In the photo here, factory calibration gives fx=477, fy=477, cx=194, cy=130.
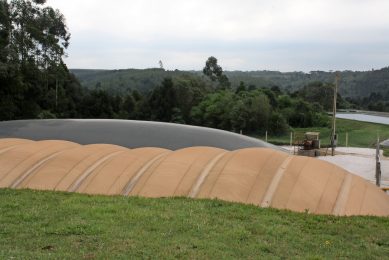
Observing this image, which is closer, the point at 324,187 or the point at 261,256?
the point at 261,256

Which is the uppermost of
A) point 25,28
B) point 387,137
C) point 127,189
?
point 25,28

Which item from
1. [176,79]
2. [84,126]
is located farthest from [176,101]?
[84,126]

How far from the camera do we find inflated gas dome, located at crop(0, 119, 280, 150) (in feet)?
57.7

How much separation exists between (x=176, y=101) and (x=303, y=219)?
6267 cm

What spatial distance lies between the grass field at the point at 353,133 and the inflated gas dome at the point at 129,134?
31694 mm

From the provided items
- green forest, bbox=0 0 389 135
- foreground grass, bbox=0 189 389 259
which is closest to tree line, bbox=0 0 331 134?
green forest, bbox=0 0 389 135

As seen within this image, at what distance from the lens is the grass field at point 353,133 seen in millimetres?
50662

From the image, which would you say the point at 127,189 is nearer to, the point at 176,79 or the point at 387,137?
the point at 387,137

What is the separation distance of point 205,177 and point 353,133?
48926 mm

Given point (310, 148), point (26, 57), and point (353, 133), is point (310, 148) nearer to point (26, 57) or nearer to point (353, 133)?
point (353, 133)

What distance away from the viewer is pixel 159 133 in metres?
18.5

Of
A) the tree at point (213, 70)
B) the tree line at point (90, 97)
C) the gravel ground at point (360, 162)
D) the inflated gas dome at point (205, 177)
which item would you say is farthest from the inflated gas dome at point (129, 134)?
the tree at point (213, 70)

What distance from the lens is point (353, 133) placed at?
2275 inches

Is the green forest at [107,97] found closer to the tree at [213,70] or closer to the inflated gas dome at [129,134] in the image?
the tree at [213,70]
